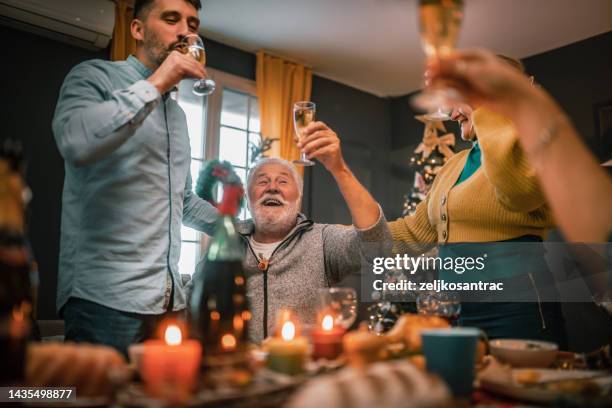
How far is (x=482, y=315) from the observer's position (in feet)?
5.19

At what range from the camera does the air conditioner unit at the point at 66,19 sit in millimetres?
3289

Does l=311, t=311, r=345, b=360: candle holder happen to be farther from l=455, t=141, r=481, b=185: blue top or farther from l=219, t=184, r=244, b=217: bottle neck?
l=455, t=141, r=481, b=185: blue top

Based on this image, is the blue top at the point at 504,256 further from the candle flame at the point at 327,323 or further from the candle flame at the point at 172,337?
the candle flame at the point at 172,337

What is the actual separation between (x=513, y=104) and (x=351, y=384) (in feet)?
1.74

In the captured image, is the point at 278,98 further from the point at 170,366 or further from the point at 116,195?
the point at 170,366

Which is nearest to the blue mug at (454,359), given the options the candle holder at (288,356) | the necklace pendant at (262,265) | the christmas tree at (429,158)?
the candle holder at (288,356)

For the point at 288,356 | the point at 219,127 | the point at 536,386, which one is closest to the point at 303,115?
the point at 288,356

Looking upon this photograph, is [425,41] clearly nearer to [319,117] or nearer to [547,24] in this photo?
[547,24]

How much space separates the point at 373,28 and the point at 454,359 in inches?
150

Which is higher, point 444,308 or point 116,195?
point 116,195

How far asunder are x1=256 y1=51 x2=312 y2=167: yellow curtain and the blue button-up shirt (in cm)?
307

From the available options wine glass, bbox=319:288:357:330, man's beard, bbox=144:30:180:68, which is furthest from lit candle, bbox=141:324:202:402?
man's beard, bbox=144:30:180:68

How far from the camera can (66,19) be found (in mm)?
3426

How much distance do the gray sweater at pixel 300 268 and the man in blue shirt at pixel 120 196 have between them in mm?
393
